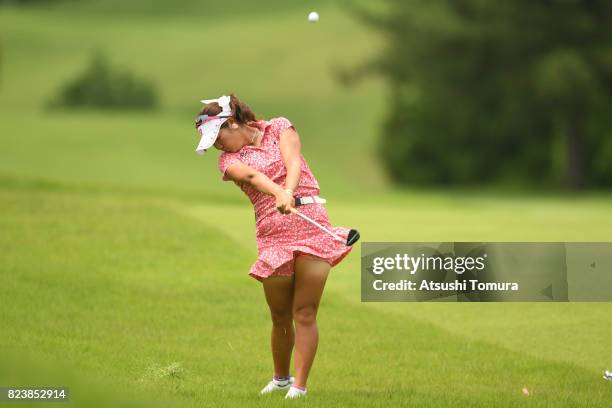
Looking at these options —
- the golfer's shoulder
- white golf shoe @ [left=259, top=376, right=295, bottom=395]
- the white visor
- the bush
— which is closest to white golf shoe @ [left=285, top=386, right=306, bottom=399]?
white golf shoe @ [left=259, top=376, right=295, bottom=395]

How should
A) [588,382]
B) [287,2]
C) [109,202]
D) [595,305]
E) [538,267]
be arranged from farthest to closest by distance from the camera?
[287,2] → [109,202] → [595,305] → [538,267] → [588,382]

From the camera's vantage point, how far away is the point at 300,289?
23.5 feet

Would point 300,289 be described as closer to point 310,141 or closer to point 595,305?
point 595,305

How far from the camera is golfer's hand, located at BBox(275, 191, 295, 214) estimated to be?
6.84 metres

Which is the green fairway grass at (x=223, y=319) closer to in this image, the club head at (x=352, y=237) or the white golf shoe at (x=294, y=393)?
the white golf shoe at (x=294, y=393)

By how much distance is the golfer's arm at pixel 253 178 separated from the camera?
6941 millimetres

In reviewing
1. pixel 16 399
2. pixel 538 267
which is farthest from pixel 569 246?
pixel 16 399

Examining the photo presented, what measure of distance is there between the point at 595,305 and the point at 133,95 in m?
45.3

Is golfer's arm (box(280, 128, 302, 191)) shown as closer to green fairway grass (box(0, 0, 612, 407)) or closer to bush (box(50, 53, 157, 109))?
green fairway grass (box(0, 0, 612, 407))

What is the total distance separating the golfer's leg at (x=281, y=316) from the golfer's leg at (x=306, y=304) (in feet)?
0.31

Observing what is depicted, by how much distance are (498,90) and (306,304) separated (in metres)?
36.1

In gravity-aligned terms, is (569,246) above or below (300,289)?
above

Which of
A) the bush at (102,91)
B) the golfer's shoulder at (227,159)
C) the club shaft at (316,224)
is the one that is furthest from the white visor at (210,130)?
the bush at (102,91)

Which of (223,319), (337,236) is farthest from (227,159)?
(223,319)
